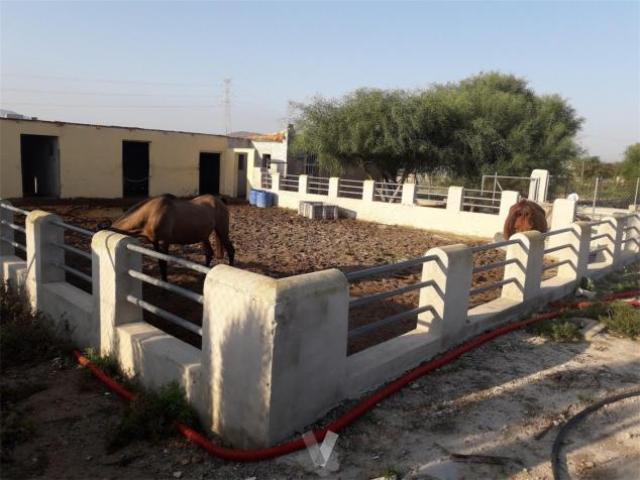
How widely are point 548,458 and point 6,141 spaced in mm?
19413

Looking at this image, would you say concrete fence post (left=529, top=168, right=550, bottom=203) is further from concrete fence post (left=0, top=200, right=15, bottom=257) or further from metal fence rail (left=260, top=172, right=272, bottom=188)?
concrete fence post (left=0, top=200, right=15, bottom=257)

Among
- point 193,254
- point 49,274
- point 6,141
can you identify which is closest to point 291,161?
point 6,141

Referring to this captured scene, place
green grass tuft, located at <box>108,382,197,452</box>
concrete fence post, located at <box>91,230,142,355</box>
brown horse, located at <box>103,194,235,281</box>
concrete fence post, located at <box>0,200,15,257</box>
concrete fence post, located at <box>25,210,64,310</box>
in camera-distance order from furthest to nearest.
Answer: brown horse, located at <box>103,194,235,281</box> < concrete fence post, located at <box>0,200,15,257</box> < concrete fence post, located at <box>25,210,64,310</box> < concrete fence post, located at <box>91,230,142,355</box> < green grass tuft, located at <box>108,382,197,452</box>

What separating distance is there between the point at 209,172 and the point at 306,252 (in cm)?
1497

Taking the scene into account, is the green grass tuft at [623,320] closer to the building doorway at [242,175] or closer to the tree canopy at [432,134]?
the tree canopy at [432,134]

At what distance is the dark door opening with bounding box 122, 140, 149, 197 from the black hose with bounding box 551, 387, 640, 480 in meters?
20.8

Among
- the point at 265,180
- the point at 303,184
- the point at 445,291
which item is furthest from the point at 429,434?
the point at 265,180

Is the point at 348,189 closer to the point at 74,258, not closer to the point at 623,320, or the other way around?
the point at 74,258

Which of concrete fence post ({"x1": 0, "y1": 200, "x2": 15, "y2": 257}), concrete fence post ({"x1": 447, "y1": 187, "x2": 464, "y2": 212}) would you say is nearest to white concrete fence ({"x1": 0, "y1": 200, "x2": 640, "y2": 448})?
concrete fence post ({"x1": 0, "y1": 200, "x2": 15, "y2": 257})

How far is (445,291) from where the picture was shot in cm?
468

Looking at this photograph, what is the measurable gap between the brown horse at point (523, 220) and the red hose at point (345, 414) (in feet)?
Answer: 14.2

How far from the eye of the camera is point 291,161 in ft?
79.4

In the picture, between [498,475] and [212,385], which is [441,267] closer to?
[498,475]

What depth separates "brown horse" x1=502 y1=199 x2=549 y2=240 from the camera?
388 inches
